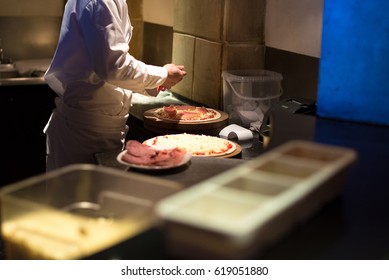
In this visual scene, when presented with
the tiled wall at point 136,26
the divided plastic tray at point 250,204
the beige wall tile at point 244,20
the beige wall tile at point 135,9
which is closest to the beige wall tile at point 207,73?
the beige wall tile at point 244,20

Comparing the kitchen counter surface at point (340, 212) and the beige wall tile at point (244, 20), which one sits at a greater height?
the beige wall tile at point (244, 20)

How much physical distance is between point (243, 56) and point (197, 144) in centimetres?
117

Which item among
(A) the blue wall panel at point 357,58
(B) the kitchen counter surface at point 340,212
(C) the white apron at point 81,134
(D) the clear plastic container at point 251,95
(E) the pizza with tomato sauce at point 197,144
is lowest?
(C) the white apron at point 81,134

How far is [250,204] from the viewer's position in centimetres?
96

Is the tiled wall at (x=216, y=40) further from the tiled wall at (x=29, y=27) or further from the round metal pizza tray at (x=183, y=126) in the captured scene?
the tiled wall at (x=29, y=27)

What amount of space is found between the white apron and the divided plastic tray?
2021mm

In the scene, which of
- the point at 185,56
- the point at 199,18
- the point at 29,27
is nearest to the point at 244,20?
the point at 199,18

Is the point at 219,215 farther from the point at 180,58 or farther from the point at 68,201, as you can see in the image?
the point at 180,58

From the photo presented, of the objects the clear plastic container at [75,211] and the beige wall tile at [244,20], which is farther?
the beige wall tile at [244,20]

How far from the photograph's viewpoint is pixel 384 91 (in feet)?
5.68

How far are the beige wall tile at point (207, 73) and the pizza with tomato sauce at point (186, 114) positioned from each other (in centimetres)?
38

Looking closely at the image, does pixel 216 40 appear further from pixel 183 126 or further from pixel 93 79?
Result: pixel 93 79

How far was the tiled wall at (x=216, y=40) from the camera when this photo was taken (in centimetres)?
363

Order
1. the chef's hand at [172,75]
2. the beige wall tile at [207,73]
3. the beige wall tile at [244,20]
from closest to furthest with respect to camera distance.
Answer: the chef's hand at [172,75] < the beige wall tile at [244,20] < the beige wall tile at [207,73]
